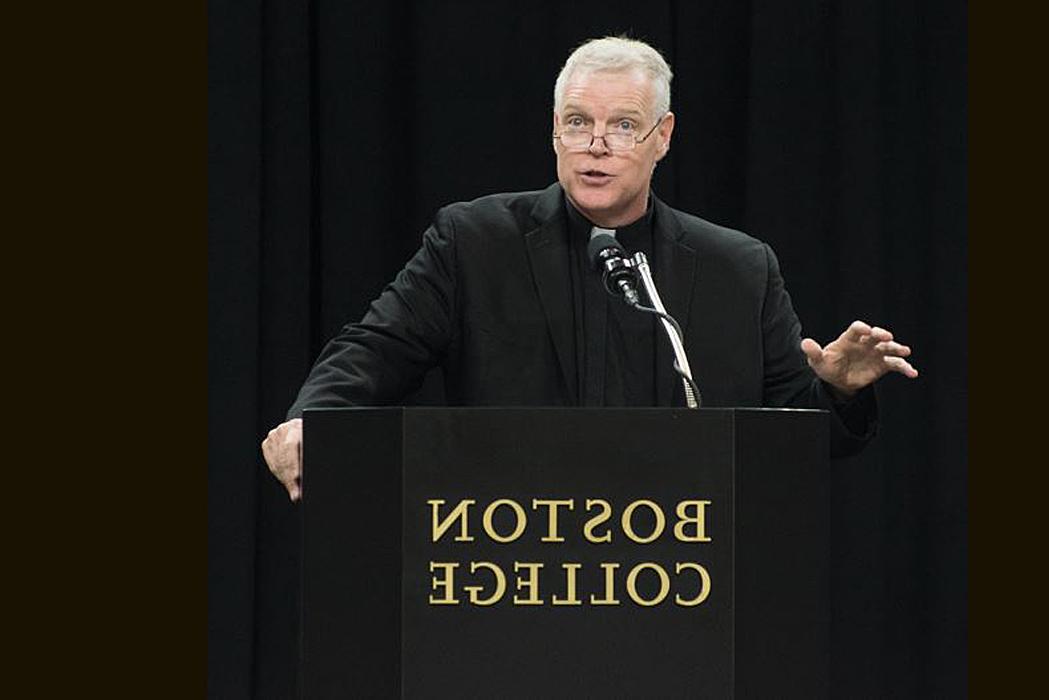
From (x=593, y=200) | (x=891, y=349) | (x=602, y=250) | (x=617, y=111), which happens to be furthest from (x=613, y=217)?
(x=891, y=349)

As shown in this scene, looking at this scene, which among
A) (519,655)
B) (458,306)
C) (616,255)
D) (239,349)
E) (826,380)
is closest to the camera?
(519,655)

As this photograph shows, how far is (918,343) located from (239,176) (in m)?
1.63

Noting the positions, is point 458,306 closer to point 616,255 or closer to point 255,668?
point 616,255

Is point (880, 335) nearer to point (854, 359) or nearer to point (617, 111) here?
point (854, 359)

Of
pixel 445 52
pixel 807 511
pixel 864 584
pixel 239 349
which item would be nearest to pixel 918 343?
pixel 864 584

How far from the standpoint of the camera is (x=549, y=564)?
2.24 m

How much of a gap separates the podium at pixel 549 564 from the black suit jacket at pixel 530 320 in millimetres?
786

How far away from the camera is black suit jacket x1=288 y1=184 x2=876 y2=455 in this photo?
10.2ft

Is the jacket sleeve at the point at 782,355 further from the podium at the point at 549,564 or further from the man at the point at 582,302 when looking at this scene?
the podium at the point at 549,564

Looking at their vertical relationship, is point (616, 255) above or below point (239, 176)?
below

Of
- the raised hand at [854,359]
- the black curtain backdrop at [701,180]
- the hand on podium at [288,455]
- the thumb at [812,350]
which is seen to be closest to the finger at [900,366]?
the raised hand at [854,359]

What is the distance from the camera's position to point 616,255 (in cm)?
264

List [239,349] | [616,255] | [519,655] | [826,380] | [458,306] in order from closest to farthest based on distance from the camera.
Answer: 1. [519,655]
2. [616,255]
3. [826,380]
4. [458,306]
5. [239,349]

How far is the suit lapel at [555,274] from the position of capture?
3096 mm
